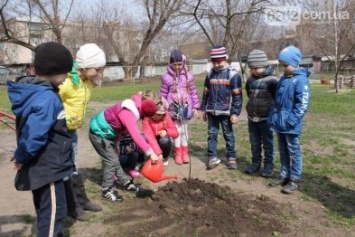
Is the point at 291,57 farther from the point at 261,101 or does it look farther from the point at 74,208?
the point at 74,208

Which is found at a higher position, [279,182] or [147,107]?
[147,107]

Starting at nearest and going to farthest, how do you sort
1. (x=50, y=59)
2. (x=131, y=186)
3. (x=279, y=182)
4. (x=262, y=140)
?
(x=50, y=59) → (x=131, y=186) → (x=279, y=182) → (x=262, y=140)

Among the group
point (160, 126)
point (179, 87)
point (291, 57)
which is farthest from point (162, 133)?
point (291, 57)

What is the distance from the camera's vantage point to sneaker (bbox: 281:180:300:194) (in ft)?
13.2

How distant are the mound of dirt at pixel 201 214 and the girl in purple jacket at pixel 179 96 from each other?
→ 1.41 meters

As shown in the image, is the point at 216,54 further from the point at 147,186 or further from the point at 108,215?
the point at 108,215

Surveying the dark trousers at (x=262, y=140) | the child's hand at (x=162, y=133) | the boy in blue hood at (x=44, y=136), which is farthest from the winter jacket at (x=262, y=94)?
the boy in blue hood at (x=44, y=136)

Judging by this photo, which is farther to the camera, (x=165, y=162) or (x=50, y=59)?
(x=165, y=162)

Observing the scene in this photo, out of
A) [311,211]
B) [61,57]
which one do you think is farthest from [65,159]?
[311,211]

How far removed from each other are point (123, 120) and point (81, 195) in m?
0.84

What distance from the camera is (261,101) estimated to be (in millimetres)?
4527

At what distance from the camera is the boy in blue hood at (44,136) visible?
2.39 meters

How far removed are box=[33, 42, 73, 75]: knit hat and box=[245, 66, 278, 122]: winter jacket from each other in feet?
8.64

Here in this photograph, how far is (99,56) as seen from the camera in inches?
139
